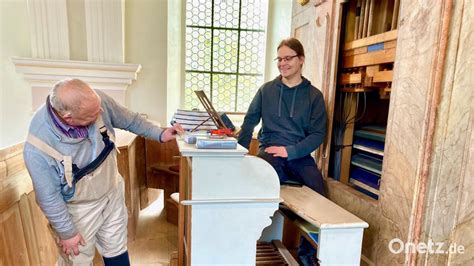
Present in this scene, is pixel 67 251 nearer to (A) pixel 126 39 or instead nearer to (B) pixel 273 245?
(B) pixel 273 245

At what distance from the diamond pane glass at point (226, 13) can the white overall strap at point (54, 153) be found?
2942 millimetres

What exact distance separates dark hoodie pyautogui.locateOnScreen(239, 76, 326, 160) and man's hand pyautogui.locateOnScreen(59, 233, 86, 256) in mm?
1054

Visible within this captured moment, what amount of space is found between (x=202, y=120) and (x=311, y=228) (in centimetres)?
76

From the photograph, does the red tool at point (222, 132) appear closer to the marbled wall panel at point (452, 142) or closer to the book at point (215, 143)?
the book at point (215, 143)

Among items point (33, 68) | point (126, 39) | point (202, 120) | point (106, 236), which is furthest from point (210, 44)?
point (106, 236)

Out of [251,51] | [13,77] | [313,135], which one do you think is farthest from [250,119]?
[13,77]

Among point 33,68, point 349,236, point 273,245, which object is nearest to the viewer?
point 349,236

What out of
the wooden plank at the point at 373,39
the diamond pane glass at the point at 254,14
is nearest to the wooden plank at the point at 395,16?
the wooden plank at the point at 373,39

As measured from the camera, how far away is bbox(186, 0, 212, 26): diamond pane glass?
3586 millimetres

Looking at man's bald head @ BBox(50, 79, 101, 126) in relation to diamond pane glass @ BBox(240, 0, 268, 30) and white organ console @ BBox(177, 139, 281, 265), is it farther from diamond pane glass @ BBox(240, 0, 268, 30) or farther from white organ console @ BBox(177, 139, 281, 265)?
diamond pane glass @ BBox(240, 0, 268, 30)

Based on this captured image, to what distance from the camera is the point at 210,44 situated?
3.70 m

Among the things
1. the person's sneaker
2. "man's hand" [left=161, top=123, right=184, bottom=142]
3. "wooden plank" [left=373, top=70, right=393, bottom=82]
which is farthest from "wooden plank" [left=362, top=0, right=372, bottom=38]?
the person's sneaker

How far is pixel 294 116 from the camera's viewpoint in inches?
66.4

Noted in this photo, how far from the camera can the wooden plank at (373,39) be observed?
1.41 m
